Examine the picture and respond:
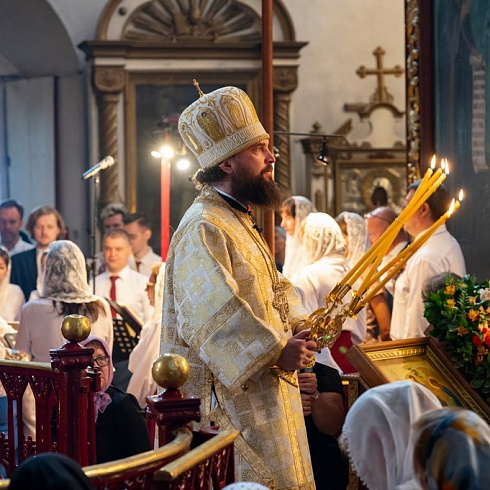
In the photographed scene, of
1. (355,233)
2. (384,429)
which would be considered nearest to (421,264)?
(355,233)

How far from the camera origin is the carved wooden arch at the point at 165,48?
13172mm

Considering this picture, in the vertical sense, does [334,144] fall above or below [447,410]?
above

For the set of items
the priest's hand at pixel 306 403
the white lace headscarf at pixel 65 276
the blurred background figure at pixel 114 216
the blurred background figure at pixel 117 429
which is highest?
the blurred background figure at pixel 114 216

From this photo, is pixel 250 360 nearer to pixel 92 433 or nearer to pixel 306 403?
pixel 92 433

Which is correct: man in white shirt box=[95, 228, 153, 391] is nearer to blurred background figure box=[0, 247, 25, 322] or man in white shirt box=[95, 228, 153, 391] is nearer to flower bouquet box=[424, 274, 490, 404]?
blurred background figure box=[0, 247, 25, 322]

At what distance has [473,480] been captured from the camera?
211 centimetres

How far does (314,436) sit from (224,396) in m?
0.85

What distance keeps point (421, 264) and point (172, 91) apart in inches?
302

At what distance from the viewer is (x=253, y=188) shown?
4289 millimetres

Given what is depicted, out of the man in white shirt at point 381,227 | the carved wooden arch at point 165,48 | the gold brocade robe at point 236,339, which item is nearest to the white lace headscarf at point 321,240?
the man in white shirt at point 381,227

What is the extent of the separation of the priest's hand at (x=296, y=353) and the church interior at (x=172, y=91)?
29.5ft

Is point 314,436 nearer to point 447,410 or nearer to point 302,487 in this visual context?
point 302,487

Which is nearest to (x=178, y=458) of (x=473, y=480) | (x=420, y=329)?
(x=473, y=480)

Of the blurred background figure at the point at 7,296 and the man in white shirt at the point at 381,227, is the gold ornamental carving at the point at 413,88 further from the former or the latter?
the blurred background figure at the point at 7,296
